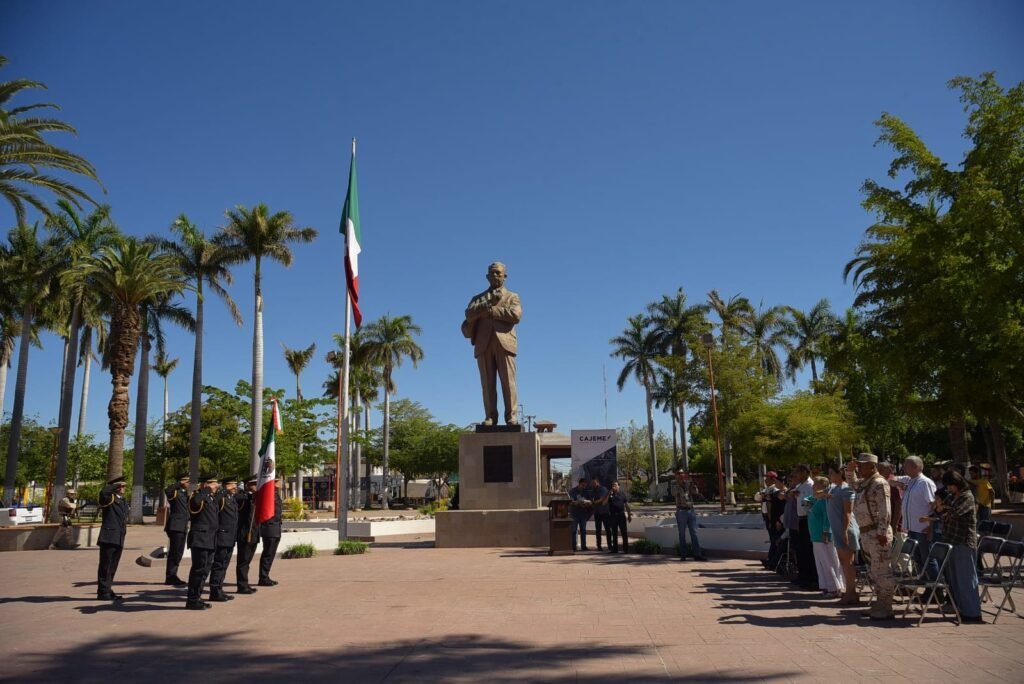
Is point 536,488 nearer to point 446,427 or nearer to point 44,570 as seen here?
point 44,570

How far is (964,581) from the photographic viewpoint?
23.7ft

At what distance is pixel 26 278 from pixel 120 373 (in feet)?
19.7

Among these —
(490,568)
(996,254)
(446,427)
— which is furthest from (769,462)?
(446,427)

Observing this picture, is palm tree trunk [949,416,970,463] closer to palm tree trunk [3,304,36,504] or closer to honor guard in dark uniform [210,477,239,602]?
honor guard in dark uniform [210,477,239,602]

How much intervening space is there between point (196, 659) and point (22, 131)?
37.6ft

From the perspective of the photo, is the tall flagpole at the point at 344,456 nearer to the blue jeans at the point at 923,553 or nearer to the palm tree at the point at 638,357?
the blue jeans at the point at 923,553

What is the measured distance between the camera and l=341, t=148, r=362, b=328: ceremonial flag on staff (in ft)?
63.5

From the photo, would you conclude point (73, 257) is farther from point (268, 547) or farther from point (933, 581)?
point (933, 581)

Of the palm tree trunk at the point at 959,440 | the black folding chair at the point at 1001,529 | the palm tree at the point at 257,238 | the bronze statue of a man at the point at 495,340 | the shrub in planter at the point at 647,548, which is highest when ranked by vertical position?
the palm tree at the point at 257,238

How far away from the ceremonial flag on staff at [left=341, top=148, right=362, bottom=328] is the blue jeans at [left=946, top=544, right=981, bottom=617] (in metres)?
15.0

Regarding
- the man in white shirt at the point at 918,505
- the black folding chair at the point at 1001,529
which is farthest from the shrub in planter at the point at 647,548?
the black folding chair at the point at 1001,529

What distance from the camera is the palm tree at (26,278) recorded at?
30.4 metres

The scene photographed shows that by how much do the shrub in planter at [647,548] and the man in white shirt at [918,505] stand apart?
6.50 m

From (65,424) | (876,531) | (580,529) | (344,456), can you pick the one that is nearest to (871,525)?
(876,531)
